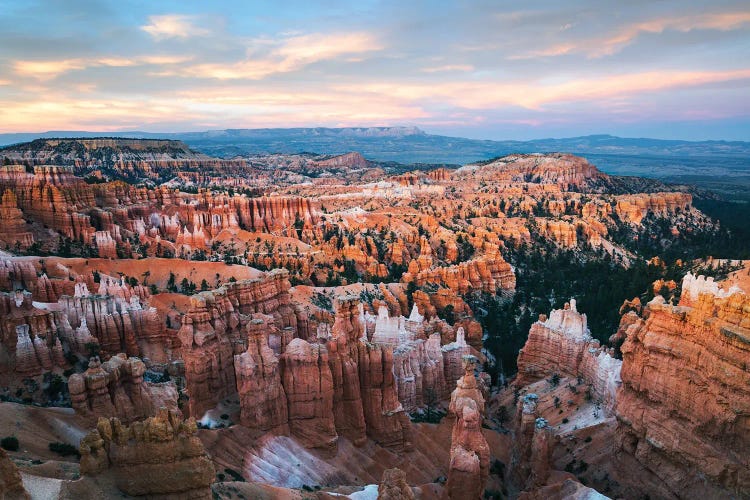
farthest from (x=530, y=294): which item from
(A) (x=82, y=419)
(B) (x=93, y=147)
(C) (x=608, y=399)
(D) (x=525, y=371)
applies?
(B) (x=93, y=147)

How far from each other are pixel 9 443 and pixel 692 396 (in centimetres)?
2269

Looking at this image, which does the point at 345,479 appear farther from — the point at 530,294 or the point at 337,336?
the point at 530,294

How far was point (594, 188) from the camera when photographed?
472 feet

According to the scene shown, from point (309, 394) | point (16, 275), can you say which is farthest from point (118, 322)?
point (309, 394)

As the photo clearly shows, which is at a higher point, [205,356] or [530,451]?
[205,356]

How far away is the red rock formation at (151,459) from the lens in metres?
12.9

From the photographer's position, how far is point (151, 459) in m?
13.2

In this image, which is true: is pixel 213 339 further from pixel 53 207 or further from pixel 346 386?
pixel 53 207

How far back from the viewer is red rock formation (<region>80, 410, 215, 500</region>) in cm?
1292

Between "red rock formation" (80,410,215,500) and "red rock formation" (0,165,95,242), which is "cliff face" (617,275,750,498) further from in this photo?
"red rock formation" (0,165,95,242)

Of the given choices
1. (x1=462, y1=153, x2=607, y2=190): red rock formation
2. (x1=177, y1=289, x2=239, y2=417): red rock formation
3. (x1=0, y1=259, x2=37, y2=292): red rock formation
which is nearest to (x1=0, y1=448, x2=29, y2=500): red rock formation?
(x1=177, y1=289, x2=239, y2=417): red rock formation

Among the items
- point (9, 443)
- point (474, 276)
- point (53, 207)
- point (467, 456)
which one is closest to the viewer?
point (9, 443)

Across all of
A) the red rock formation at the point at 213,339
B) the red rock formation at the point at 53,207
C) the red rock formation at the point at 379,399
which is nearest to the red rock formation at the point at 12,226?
the red rock formation at the point at 53,207

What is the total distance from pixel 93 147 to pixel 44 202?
10922cm
